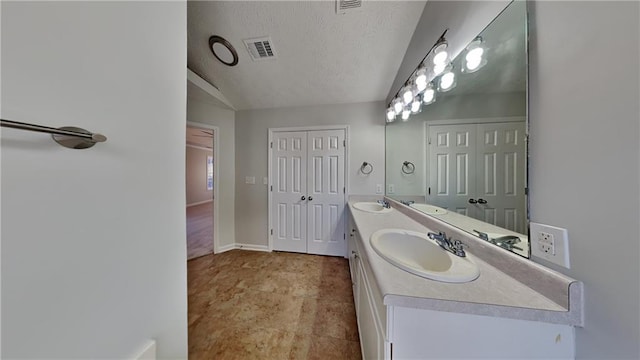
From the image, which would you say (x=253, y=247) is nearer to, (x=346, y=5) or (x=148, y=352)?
(x=148, y=352)

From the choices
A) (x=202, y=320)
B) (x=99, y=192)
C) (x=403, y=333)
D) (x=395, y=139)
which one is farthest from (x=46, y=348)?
(x=395, y=139)

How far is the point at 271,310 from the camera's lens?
1704mm

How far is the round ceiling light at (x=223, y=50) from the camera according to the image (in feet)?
6.24

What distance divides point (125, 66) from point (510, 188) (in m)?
1.49

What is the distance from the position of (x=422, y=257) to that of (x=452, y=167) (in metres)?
0.66

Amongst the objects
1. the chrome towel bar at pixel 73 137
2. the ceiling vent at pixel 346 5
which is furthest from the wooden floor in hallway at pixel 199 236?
the ceiling vent at pixel 346 5

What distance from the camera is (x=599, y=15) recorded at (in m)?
0.53

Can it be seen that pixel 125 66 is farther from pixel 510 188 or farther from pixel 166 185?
pixel 510 188

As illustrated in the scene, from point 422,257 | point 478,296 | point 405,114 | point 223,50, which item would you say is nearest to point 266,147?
point 223,50

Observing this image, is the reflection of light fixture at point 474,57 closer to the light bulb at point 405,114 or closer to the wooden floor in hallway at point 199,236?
the light bulb at point 405,114

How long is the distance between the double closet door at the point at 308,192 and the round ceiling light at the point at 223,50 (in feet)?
3.51

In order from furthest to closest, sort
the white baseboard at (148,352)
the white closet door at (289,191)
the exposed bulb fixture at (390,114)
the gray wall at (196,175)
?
the gray wall at (196,175), the white closet door at (289,191), the exposed bulb fixture at (390,114), the white baseboard at (148,352)

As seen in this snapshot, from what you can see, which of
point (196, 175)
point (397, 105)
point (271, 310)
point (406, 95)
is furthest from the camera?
point (196, 175)

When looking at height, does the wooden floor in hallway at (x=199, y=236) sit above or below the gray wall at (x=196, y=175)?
below
